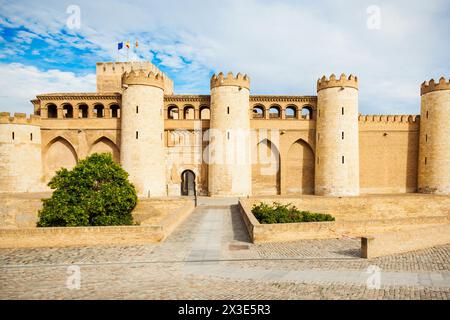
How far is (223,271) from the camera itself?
820cm

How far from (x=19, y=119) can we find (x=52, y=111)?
13.1 ft

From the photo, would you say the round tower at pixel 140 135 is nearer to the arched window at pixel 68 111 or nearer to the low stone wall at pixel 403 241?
the arched window at pixel 68 111

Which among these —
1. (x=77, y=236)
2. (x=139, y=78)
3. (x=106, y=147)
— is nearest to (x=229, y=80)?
(x=139, y=78)

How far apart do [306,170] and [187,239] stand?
1776 centimetres

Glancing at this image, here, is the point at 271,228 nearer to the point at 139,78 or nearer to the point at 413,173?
the point at 139,78

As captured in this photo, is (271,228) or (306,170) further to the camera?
(306,170)

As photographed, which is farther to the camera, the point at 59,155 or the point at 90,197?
the point at 59,155

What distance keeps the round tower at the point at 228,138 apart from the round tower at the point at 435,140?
15.8 metres

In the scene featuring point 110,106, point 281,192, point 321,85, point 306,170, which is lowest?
point 281,192

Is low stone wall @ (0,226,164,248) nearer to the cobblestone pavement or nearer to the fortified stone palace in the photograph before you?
the cobblestone pavement

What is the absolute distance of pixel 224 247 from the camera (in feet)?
35.0

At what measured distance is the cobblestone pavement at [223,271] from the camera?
675 centimetres

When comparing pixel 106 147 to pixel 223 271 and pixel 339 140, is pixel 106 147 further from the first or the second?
pixel 223 271
